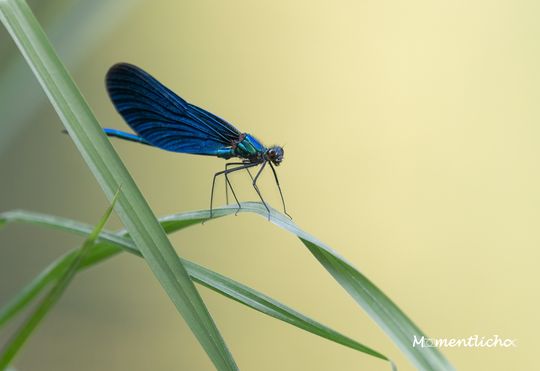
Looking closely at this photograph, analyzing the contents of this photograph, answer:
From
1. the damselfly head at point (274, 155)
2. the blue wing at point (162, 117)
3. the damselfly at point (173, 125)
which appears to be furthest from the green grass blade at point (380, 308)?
the damselfly head at point (274, 155)

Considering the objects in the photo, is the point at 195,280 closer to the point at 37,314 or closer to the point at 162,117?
the point at 37,314

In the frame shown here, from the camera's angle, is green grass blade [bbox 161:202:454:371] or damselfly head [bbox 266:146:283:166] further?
damselfly head [bbox 266:146:283:166]

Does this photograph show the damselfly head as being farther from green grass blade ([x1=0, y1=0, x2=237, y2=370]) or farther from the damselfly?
green grass blade ([x1=0, y1=0, x2=237, y2=370])

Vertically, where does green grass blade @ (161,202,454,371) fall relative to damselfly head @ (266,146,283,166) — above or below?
below

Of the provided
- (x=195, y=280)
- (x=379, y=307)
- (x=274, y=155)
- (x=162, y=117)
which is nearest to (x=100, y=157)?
(x=195, y=280)

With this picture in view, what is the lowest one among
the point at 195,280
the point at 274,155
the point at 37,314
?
the point at 37,314

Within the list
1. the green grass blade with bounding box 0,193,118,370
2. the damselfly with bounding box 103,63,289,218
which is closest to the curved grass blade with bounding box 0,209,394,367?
the green grass blade with bounding box 0,193,118,370

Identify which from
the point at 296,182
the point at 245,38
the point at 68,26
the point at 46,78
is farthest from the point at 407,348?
the point at 245,38
